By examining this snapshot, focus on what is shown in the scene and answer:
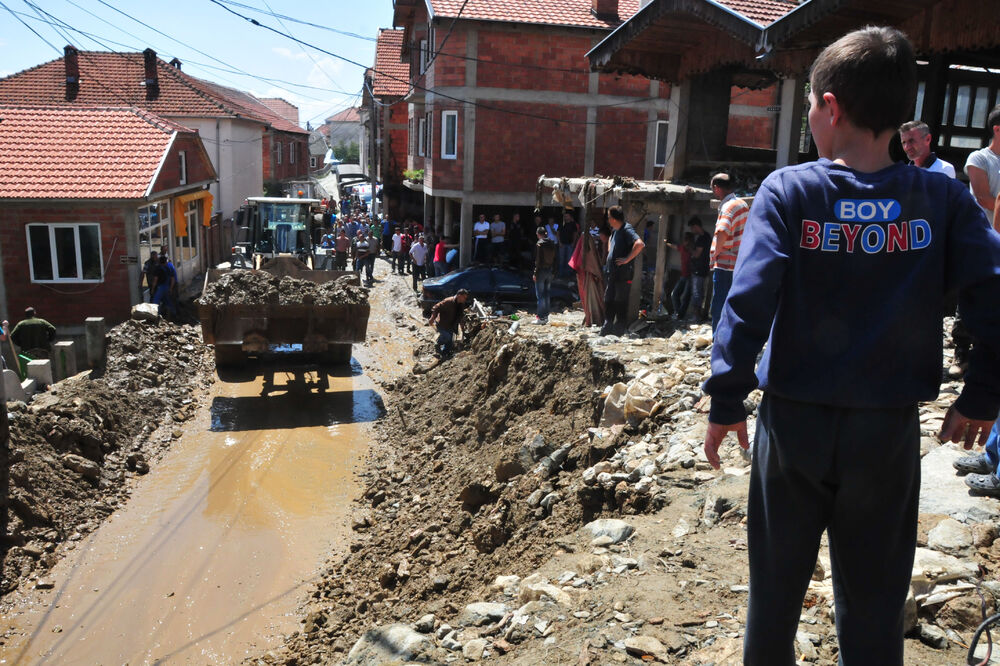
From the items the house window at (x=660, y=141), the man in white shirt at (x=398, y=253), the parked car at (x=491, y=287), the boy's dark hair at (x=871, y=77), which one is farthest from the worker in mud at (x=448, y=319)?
the boy's dark hair at (x=871, y=77)

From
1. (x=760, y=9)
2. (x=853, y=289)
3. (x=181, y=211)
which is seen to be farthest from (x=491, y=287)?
(x=853, y=289)

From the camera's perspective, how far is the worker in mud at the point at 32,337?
1412cm

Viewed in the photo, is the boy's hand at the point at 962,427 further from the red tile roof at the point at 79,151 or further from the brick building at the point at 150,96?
the brick building at the point at 150,96

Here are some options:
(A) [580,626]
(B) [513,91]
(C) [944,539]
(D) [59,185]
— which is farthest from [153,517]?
(B) [513,91]

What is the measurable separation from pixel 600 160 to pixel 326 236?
35.7ft

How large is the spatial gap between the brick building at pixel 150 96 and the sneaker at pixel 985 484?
3058 cm

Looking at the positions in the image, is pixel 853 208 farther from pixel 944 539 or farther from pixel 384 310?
pixel 384 310

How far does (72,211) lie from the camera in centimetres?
1834

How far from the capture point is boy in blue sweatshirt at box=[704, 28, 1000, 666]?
7.46 ft

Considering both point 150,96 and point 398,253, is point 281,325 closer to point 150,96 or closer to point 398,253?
point 398,253

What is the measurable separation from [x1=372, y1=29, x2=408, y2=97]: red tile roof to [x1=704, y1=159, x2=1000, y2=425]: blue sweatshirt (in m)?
38.7

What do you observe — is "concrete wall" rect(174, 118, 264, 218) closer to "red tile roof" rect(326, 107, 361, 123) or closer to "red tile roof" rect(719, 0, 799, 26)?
"red tile roof" rect(719, 0, 799, 26)

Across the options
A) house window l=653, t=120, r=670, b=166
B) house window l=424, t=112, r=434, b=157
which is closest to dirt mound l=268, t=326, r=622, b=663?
house window l=424, t=112, r=434, b=157

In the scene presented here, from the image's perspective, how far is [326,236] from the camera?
101 feet
